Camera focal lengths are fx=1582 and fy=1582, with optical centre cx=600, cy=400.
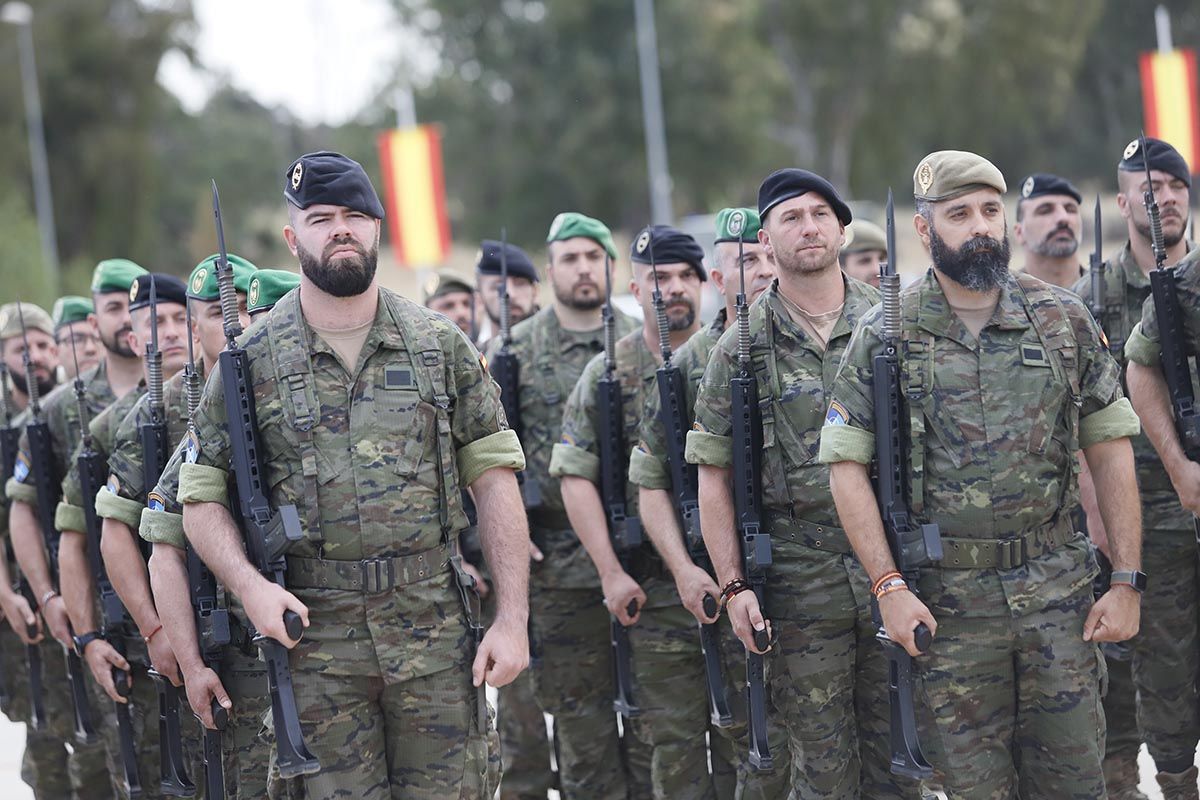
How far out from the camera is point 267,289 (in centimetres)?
544

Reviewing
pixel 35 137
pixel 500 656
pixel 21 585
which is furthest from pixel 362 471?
pixel 35 137

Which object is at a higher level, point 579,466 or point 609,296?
point 609,296

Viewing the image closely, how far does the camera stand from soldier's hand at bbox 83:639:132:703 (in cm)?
580

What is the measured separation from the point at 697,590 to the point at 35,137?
32.1m

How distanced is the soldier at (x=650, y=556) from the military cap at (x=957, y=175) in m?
1.63

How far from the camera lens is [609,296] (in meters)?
6.58

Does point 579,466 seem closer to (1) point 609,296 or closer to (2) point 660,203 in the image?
(1) point 609,296

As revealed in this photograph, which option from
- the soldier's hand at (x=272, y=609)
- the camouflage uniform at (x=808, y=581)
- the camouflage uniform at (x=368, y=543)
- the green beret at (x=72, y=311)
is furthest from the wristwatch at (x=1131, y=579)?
the green beret at (x=72, y=311)

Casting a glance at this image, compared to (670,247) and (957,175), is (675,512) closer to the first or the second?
(670,247)

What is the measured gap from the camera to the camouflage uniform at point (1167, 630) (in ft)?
19.6

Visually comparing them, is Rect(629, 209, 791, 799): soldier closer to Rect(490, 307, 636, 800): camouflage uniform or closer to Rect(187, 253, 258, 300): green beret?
Rect(490, 307, 636, 800): camouflage uniform

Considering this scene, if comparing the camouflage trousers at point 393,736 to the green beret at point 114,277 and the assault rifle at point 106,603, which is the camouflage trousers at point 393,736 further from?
the green beret at point 114,277

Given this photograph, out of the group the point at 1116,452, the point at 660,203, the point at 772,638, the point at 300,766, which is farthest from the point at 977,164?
the point at 660,203

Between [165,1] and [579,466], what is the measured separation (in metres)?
36.5
